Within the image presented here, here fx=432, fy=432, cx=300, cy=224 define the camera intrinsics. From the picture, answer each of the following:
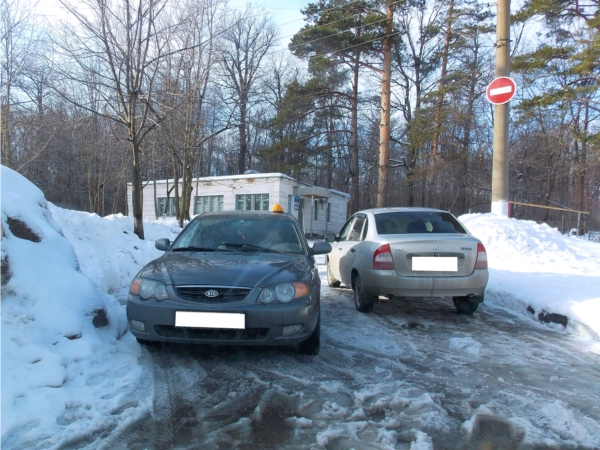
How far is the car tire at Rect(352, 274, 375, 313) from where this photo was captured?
5688 millimetres

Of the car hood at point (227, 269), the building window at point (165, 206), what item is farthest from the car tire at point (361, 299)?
the building window at point (165, 206)

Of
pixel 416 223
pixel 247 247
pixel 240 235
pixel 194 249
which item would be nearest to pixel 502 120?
pixel 416 223

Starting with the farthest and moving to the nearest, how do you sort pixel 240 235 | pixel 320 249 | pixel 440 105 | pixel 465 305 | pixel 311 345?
pixel 440 105 < pixel 465 305 < pixel 320 249 < pixel 240 235 < pixel 311 345

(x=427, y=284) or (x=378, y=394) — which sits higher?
(x=427, y=284)

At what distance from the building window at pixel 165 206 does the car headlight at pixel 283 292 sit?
87.9 ft

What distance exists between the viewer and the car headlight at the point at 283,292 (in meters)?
3.58

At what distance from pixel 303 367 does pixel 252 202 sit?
2219 centimetres

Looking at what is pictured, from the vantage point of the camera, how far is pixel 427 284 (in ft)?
17.3

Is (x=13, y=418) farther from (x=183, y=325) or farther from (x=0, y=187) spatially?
(x=0, y=187)

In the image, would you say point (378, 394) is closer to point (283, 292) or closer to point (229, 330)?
point (283, 292)

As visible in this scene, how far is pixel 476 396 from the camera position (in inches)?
127

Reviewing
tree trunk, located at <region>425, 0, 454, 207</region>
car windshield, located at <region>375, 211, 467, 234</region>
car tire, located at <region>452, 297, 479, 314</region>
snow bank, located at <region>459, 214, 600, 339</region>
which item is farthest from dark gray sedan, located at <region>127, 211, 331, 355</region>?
tree trunk, located at <region>425, 0, 454, 207</region>

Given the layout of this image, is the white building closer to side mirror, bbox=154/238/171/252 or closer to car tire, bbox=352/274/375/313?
car tire, bbox=352/274/375/313

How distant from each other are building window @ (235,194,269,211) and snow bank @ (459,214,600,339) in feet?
Answer: 45.4
